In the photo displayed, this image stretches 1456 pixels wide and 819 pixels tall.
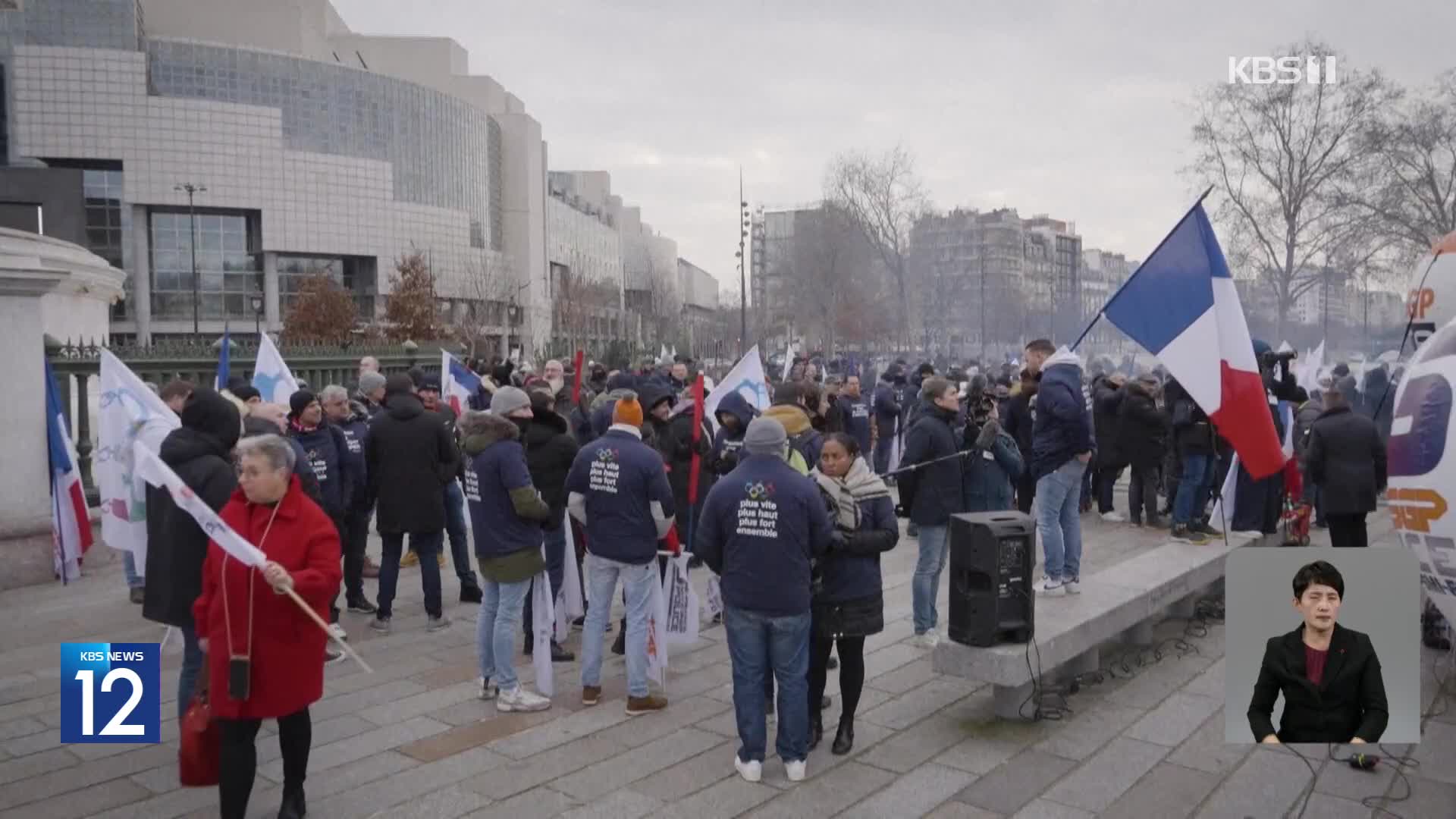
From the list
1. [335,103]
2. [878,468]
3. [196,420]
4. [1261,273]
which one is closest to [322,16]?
[335,103]

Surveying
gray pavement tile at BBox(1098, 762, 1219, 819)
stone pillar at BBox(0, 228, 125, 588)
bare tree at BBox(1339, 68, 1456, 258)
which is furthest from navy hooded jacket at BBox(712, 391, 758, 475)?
bare tree at BBox(1339, 68, 1456, 258)

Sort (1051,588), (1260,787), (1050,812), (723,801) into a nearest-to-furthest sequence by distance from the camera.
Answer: (1050,812)
(723,801)
(1260,787)
(1051,588)

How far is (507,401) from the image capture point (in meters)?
6.71

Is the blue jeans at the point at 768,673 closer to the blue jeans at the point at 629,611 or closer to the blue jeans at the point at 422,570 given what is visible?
the blue jeans at the point at 629,611

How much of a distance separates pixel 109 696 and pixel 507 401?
2842mm

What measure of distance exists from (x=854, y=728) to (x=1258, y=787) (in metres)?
2.14

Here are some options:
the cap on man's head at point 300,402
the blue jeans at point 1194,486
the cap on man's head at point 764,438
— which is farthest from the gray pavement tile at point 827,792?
the blue jeans at point 1194,486

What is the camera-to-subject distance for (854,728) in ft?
20.1

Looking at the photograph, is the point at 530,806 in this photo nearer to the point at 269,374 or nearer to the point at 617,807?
the point at 617,807

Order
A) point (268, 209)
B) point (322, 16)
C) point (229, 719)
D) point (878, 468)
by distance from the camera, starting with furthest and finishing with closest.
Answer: point (322, 16) → point (268, 209) → point (878, 468) → point (229, 719)

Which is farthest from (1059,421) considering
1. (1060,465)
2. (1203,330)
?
(1203,330)

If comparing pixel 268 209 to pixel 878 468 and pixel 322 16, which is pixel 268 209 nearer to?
pixel 322 16

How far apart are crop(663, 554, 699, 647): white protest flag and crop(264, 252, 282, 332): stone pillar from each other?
61278mm

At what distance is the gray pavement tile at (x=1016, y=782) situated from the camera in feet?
16.6
